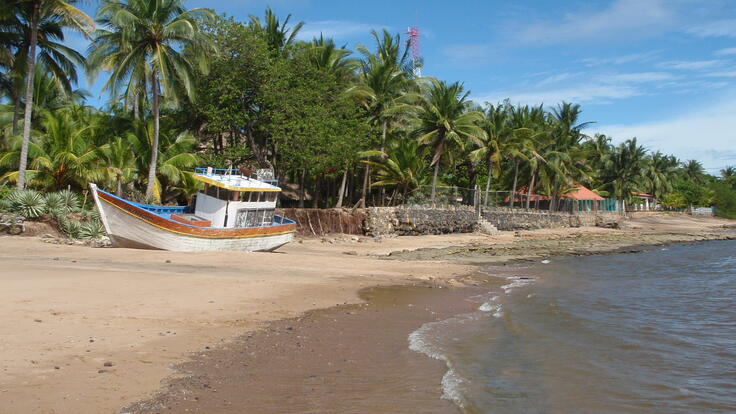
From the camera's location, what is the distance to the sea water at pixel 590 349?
6.49m

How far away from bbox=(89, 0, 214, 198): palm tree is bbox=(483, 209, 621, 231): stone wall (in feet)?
78.4

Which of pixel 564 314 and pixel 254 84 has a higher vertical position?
pixel 254 84

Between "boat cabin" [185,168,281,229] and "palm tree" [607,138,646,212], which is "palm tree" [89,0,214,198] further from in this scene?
"palm tree" [607,138,646,212]

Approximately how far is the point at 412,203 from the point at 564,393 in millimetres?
29681

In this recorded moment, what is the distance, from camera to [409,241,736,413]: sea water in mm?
6488

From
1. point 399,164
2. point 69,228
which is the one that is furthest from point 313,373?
point 399,164

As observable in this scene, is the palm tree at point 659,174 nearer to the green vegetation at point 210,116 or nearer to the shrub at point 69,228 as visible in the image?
→ the green vegetation at point 210,116

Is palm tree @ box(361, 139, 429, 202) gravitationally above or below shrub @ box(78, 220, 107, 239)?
above

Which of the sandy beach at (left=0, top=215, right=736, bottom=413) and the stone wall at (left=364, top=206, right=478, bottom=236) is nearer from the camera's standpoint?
the sandy beach at (left=0, top=215, right=736, bottom=413)

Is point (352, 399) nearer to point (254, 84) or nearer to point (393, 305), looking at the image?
point (393, 305)

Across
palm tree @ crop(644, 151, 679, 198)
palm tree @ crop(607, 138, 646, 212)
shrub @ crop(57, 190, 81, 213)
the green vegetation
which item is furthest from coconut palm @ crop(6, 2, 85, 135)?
palm tree @ crop(644, 151, 679, 198)

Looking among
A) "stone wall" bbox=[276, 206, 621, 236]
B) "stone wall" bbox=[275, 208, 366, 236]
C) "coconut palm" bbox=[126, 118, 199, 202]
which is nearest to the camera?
"coconut palm" bbox=[126, 118, 199, 202]

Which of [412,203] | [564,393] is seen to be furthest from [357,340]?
[412,203]

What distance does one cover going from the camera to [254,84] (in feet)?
100
